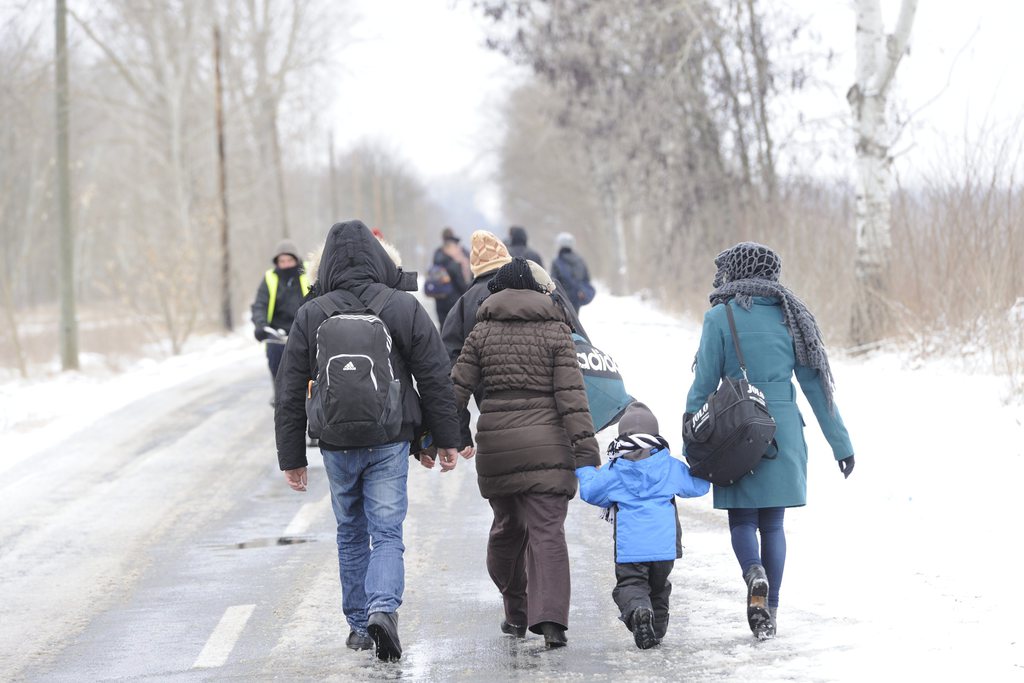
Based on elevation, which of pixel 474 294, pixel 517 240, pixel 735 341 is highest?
pixel 517 240

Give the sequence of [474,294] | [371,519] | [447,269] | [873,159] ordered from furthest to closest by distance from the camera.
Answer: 1. [447,269]
2. [873,159]
3. [474,294]
4. [371,519]

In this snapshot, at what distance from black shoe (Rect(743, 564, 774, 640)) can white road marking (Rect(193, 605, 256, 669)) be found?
2.20m

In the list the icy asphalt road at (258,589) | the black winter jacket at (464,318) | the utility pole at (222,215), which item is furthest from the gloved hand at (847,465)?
the utility pole at (222,215)

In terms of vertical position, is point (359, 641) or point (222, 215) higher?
point (222, 215)

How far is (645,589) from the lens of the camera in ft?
17.8

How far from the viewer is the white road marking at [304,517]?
8.52 m

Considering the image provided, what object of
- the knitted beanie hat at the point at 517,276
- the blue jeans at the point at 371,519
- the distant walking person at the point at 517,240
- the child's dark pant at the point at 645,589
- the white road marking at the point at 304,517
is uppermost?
the distant walking person at the point at 517,240

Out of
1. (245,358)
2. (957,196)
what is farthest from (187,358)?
(957,196)

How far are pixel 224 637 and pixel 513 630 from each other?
51.1 inches

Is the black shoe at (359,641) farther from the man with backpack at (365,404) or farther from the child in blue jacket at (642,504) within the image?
the child in blue jacket at (642,504)

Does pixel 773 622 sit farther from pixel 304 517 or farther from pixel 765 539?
pixel 304 517

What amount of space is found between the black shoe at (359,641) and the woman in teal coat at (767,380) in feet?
5.22

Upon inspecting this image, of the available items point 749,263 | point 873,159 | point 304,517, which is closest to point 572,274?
point 873,159

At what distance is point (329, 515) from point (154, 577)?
1.87 m
